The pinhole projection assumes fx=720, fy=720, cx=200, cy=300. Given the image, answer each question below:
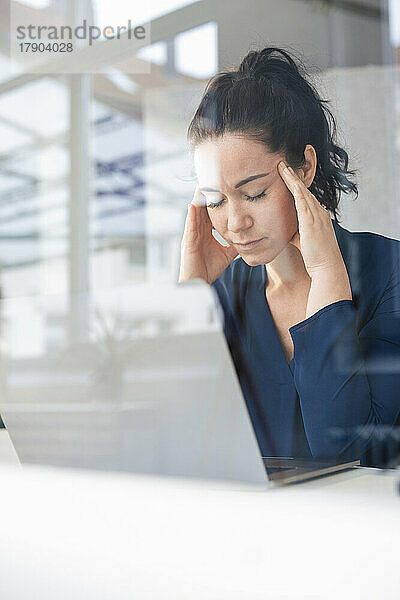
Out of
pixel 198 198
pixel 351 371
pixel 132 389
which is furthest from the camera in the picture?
pixel 132 389

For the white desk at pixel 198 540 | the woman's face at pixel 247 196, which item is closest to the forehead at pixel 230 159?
the woman's face at pixel 247 196

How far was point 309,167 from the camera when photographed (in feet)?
3.26

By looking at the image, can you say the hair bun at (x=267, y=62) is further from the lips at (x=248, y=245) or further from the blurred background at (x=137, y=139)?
the lips at (x=248, y=245)

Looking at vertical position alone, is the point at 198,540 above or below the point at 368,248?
below

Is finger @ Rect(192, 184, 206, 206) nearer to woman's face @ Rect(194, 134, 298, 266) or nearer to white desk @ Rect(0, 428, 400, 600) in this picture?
woman's face @ Rect(194, 134, 298, 266)

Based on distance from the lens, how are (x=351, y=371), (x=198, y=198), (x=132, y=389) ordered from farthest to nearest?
(x=132, y=389) → (x=198, y=198) → (x=351, y=371)

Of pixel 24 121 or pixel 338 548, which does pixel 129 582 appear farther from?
pixel 24 121

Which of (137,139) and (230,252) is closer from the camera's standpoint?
(230,252)

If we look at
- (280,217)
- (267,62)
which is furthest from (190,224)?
(267,62)

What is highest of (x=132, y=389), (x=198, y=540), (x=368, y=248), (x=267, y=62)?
(x=267, y=62)

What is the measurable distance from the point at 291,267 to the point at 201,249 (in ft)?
0.49

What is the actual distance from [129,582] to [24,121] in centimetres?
87

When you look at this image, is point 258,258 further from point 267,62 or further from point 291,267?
point 267,62

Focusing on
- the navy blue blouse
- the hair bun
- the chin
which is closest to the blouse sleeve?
the navy blue blouse
